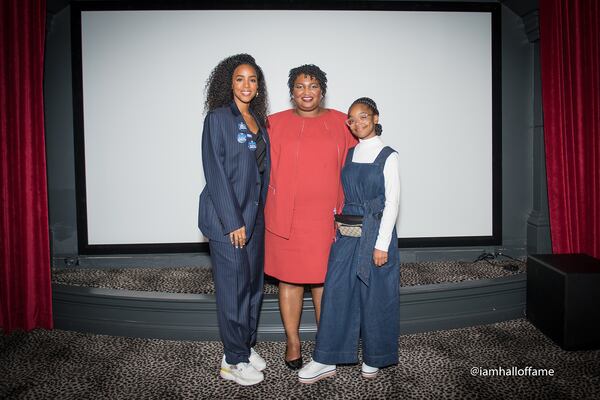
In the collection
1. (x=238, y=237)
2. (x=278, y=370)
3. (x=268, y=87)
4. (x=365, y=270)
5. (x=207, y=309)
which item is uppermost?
(x=268, y=87)

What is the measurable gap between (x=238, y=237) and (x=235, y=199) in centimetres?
17

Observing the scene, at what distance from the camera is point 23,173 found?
2322mm

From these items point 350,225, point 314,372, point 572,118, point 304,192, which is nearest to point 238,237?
point 304,192

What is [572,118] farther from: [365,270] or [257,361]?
[257,361]

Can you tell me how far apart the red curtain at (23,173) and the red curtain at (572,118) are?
3239 mm

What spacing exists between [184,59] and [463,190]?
2.63 meters

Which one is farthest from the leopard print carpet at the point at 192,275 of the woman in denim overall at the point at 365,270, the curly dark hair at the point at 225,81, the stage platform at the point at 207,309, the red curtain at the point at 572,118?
the curly dark hair at the point at 225,81

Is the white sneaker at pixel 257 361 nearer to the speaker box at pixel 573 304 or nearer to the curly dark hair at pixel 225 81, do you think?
the curly dark hair at pixel 225 81

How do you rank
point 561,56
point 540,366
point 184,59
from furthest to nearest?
point 184,59
point 561,56
point 540,366

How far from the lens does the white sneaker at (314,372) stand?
1792 millimetres

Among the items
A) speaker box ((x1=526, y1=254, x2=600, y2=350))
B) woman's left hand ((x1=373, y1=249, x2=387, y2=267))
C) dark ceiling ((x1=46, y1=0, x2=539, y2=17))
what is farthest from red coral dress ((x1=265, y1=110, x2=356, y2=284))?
dark ceiling ((x1=46, y1=0, x2=539, y2=17))

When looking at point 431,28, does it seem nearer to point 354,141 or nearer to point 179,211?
point 354,141

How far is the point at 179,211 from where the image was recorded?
3303 mm

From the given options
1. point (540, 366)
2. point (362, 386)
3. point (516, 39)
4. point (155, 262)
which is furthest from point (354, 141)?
point (516, 39)
